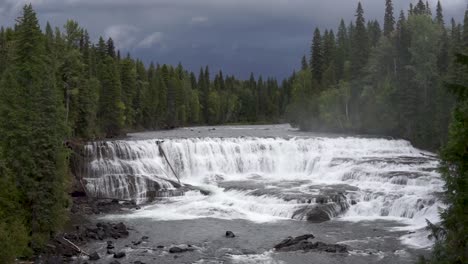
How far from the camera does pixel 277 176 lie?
55.1m

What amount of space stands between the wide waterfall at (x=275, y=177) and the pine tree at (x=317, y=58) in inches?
1400

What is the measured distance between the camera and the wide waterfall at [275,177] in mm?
39531

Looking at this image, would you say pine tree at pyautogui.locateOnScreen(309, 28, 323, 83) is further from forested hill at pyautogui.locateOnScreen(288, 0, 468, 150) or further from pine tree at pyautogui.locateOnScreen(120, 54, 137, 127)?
pine tree at pyautogui.locateOnScreen(120, 54, 137, 127)

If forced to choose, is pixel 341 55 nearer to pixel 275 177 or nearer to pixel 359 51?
pixel 359 51

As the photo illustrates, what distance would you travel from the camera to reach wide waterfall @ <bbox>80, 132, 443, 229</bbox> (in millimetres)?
39531

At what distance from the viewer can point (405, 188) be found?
140 ft

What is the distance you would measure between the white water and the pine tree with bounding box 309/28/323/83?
1405 inches

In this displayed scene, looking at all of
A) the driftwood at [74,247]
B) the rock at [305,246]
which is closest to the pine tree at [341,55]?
the rock at [305,246]

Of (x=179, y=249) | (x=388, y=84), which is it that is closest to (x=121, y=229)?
(x=179, y=249)

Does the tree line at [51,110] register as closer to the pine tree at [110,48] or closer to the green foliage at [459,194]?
the pine tree at [110,48]

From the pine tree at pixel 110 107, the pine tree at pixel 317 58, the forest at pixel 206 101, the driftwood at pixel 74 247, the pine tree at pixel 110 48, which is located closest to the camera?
the forest at pixel 206 101

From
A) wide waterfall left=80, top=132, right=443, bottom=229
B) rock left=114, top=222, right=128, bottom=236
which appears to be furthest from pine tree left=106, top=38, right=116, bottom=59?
rock left=114, top=222, right=128, bottom=236

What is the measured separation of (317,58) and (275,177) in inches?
1922

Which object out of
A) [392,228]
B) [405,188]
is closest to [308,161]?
[405,188]
